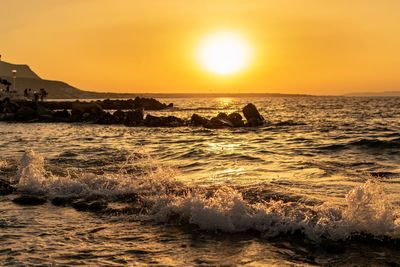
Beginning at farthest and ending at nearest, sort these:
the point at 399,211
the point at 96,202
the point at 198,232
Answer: the point at 96,202 → the point at 399,211 → the point at 198,232

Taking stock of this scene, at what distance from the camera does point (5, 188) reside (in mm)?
12781

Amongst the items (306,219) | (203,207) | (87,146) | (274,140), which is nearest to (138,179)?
(203,207)

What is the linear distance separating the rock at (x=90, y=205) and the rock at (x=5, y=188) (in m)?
2.46

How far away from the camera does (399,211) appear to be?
31.2 feet

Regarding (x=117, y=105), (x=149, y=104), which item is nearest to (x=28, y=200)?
(x=117, y=105)

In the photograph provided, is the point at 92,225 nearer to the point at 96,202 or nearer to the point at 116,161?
the point at 96,202

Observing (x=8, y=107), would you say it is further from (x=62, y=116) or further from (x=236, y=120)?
(x=236, y=120)

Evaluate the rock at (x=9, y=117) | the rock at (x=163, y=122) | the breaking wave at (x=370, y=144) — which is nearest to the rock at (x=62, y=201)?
the breaking wave at (x=370, y=144)

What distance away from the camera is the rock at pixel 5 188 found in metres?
12.4

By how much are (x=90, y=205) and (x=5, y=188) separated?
3.38 metres

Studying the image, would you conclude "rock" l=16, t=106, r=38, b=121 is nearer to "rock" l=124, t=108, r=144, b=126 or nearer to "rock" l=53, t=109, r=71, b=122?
"rock" l=53, t=109, r=71, b=122

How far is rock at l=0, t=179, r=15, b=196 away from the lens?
1241 cm

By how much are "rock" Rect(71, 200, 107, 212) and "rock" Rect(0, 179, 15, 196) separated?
2457mm

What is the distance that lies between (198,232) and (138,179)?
17.5ft
